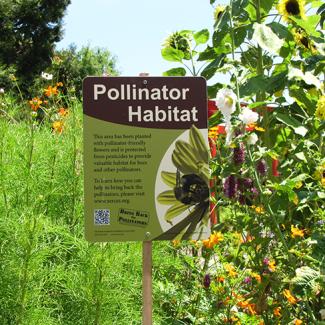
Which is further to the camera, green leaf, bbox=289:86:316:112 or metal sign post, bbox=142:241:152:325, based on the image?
green leaf, bbox=289:86:316:112

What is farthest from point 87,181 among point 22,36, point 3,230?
point 22,36

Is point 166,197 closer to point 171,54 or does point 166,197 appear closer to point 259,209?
point 259,209

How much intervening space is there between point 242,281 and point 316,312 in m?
0.37

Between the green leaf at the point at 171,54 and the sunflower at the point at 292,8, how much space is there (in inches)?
22.3

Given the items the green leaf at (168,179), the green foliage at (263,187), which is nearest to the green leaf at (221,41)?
the green foliage at (263,187)

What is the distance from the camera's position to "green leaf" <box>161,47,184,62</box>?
331cm

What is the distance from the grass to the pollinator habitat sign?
0.87 ft

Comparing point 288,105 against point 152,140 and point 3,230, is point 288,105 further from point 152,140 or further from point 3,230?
point 3,230

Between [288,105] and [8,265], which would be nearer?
[8,265]

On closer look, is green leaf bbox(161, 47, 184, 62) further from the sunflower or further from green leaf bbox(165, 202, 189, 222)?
green leaf bbox(165, 202, 189, 222)

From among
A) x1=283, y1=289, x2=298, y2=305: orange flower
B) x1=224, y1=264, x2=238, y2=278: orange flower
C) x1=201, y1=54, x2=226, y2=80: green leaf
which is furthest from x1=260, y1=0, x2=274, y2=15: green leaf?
→ x1=283, y1=289, x2=298, y2=305: orange flower

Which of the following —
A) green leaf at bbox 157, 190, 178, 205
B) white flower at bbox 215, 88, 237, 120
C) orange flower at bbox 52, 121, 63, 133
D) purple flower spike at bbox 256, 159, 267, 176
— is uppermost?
orange flower at bbox 52, 121, 63, 133

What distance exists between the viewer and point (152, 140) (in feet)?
7.86

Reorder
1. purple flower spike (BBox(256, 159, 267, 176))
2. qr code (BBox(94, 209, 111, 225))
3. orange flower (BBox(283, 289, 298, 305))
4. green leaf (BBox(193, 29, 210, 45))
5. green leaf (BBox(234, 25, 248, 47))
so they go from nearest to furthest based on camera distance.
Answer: qr code (BBox(94, 209, 111, 225))
orange flower (BBox(283, 289, 298, 305))
purple flower spike (BBox(256, 159, 267, 176))
green leaf (BBox(234, 25, 248, 47))
green leaf (BBox(193, 29, 210, 45))
